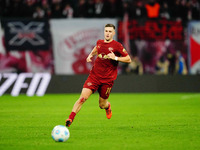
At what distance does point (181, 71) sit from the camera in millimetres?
25906

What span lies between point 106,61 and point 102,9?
15.6 meters

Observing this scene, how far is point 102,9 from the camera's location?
25.2 metres

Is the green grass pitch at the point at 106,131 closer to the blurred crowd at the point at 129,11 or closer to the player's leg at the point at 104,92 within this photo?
the player's leg at the point at 104,92

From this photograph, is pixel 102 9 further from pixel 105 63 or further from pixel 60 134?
pixel 60 134

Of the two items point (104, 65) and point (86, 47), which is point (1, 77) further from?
point (104, 65)

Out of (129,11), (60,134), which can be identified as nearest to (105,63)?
(60,134)

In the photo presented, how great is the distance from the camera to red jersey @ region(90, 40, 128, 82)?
993 centimetres

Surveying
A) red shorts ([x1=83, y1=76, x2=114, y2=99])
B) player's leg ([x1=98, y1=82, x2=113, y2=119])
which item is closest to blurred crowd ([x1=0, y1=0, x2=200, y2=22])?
player's leg ([x1=98, y1=82, x2=113, y2=119])

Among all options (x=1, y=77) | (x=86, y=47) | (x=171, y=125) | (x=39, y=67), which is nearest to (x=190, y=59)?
(x=86, y=47)

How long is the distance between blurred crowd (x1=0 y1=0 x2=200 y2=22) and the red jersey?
15.2 metres

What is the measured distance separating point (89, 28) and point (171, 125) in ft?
52.4

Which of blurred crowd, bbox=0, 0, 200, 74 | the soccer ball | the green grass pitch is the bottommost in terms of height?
blurred crowd, bbox=0, 0, 200, 74

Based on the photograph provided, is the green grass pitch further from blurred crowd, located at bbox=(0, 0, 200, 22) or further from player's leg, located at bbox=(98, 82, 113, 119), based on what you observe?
blurred crowd, located at bbox=(0, 0, 200, 22)

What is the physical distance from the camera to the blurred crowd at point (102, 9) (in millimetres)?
24875
